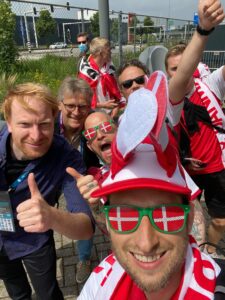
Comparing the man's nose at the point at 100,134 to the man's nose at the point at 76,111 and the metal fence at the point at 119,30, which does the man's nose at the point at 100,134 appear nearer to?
the man's nose at the point at 76,111

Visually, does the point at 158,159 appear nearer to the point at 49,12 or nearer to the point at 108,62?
the point at 108,62

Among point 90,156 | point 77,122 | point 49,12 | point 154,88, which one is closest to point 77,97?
point 77,122

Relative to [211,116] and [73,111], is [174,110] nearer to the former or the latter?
[211,116]

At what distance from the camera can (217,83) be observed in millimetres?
2541

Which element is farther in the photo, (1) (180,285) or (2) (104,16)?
(2) (104,16)

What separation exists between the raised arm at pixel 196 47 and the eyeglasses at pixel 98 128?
592 millimetres

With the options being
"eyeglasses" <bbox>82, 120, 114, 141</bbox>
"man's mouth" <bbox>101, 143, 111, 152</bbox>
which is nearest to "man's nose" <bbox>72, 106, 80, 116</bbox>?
"eyeglasses" <bbox>82, 120, 114, 141</bbox>

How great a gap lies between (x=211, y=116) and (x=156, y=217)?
173cm

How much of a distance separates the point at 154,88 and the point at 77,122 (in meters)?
1.71

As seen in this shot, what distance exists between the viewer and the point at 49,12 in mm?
8086

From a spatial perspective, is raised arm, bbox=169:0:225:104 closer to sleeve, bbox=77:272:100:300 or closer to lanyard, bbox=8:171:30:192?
lanyard, bbox=8:171:30:192

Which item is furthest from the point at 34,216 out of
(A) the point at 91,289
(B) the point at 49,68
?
(B) the point at 49,68

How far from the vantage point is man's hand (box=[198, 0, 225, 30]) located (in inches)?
61.7

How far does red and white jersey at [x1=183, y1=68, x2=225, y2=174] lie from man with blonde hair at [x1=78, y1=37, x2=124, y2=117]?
6.56ft
